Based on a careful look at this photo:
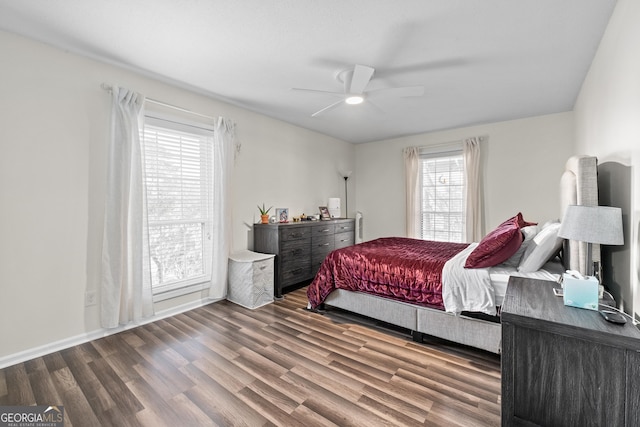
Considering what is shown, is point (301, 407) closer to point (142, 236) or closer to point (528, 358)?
point (528, 358)

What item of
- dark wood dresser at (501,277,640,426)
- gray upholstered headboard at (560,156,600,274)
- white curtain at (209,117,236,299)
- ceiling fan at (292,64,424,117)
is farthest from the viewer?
white curtain at (209,117,236,299)

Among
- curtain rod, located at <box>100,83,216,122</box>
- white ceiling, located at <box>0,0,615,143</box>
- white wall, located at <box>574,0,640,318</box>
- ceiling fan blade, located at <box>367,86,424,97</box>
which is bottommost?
white wall, located at <box>574,0,640,318</box>

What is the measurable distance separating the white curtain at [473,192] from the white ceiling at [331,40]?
1.17m

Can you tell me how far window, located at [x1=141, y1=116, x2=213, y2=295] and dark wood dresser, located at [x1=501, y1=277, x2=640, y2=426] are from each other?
10.3ft

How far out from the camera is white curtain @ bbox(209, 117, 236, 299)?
11.2 feet

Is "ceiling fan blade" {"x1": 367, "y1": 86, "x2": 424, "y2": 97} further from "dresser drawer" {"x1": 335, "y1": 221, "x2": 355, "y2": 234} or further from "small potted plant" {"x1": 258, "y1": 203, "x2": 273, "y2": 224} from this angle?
"dresser drawer" {"x1": 335, "y1": 221, "x2": 355, "y2": 234}

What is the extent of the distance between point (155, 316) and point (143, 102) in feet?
7.35

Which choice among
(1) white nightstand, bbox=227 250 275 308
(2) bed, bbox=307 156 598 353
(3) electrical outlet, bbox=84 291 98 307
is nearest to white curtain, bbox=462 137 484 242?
(2) bed, bbox=307 156 598 353

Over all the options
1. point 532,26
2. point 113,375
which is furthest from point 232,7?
point 113,375

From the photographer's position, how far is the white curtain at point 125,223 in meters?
2.56

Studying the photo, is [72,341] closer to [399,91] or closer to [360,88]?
[360,88]

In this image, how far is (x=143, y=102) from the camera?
2.78 metres

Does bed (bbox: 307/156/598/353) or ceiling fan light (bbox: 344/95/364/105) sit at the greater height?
ceiling fan light (bbox: 344/95/364/105)

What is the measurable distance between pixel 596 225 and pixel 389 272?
1.52 meters
